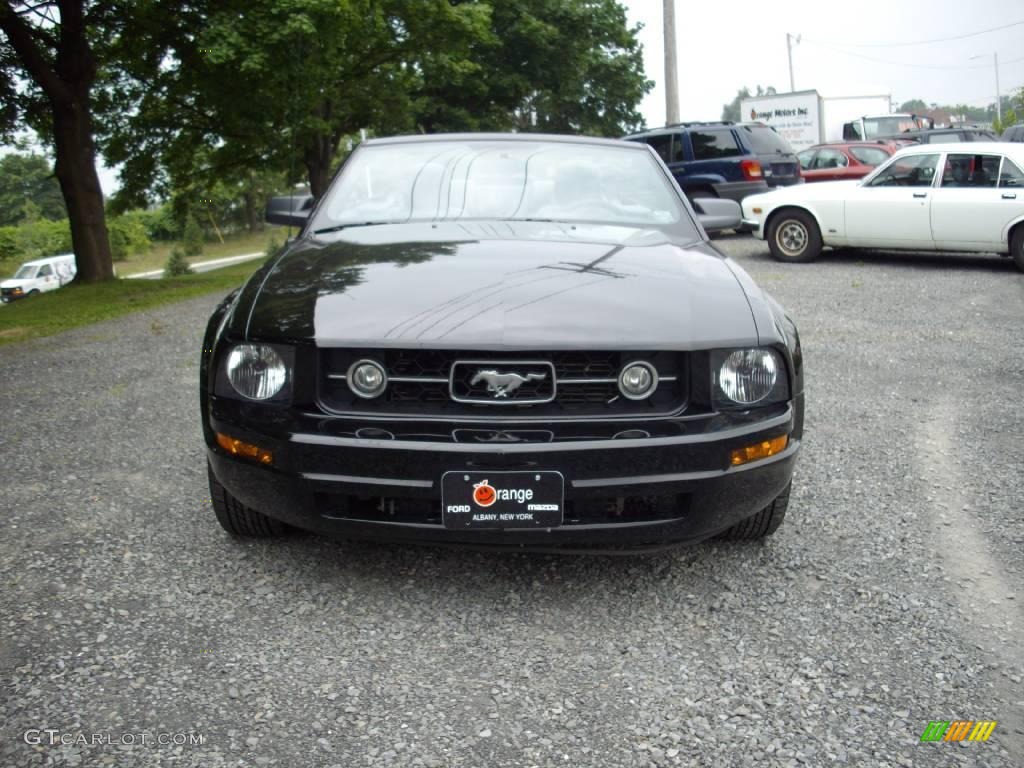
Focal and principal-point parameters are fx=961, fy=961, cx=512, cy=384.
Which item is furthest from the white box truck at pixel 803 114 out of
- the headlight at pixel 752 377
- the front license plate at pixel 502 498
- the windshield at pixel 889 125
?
the front license plate at pixel 502 498

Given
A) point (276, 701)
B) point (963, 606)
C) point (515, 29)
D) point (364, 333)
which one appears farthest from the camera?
point (515, 29)

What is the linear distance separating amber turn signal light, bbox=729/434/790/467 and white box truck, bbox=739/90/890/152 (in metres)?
26.7

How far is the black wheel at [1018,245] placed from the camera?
1109 cm

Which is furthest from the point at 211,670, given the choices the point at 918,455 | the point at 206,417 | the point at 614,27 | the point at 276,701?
the point at 614,27

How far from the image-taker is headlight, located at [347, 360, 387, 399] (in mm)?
2867

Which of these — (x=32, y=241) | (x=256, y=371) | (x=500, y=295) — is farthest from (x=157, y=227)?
(x=500, y=295)

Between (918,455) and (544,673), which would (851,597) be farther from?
(918,455)

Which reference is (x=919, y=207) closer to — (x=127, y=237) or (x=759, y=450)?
(x=759, y=450)

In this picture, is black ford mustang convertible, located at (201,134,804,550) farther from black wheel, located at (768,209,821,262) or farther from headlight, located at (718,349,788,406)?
black wheel, located at (768,209,821,262)

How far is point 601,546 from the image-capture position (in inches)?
118

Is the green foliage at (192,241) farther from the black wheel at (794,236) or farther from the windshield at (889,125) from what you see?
the black wheel at (794,236)

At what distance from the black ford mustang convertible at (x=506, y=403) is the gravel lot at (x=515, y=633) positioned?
0.32 m

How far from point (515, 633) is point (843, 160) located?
55.6ft

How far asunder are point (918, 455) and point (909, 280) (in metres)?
6.98
